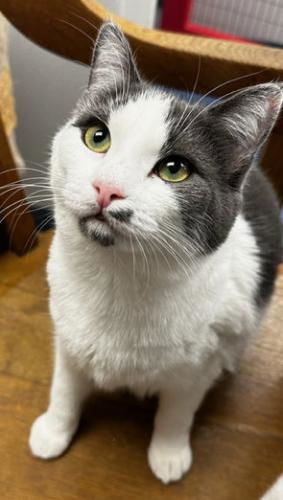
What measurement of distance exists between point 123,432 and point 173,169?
0.51 meters

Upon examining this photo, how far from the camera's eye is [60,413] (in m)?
0.78

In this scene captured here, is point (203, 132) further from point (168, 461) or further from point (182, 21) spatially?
point (182, 21)

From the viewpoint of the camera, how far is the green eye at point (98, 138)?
1.71 feet

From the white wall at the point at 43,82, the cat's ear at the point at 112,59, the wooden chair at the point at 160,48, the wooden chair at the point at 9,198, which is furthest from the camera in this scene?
the white wall at the point at 43,82

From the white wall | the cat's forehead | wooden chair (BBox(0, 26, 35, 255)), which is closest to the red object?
the white wall

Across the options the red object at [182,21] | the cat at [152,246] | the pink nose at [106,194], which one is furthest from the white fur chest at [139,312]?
the red object at [182,21]

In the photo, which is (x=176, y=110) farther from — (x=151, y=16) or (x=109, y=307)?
(x=151, y=16)

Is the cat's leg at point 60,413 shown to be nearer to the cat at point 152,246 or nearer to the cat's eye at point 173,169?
the cat at point 152,246

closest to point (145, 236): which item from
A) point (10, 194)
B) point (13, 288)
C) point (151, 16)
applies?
point (10, 194)

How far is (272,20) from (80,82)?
861 millimetres

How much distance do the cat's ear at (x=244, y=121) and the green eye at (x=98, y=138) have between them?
124 millimetres

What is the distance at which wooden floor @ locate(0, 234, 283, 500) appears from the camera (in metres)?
0.74

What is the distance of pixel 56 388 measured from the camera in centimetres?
78

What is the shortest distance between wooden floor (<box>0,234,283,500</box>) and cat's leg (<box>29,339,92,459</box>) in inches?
0.8
